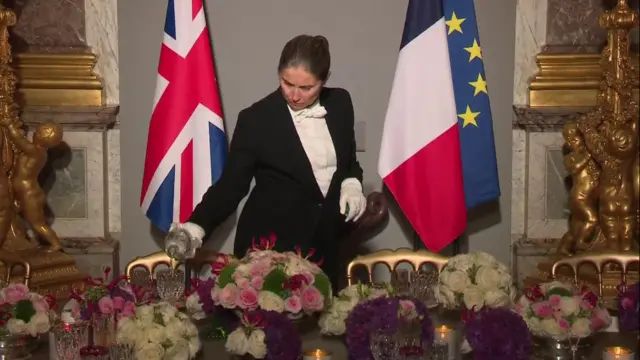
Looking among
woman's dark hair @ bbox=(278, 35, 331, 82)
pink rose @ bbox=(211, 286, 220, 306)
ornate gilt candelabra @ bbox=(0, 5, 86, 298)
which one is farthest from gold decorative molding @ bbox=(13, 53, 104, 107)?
pink rose @ bbox=(211, 286, 220, 306)

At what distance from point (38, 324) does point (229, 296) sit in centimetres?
50

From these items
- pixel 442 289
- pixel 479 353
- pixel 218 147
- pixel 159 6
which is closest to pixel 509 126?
pixel 218 147

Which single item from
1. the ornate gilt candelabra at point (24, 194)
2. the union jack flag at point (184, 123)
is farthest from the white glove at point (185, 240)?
the ornate gilt candelabra at point (24, 194)

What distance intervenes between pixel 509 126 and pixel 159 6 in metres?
1.70

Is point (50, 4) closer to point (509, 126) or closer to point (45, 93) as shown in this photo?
point (45, 93)

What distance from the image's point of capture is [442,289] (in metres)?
2.91

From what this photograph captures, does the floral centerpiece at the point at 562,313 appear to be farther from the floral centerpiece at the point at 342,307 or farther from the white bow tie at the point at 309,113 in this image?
the white bow tie at the point at 309,113

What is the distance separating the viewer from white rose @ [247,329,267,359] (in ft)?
8.09

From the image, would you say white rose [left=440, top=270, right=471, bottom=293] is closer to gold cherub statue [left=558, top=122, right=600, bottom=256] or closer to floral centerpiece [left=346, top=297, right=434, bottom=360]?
floral centerpiece [left=346, top=297, right=434, bottom=360]

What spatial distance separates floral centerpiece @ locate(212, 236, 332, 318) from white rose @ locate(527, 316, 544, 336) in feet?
1.74

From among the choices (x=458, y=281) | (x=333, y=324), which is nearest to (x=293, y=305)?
(x=333, y=324)

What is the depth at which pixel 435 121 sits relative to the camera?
14.3ft

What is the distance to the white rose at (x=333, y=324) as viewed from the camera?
2752mm

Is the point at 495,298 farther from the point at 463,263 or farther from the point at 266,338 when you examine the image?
the point at 266,338
